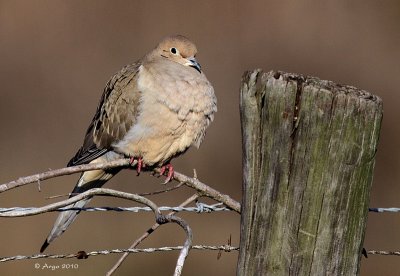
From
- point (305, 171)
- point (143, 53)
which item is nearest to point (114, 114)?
point (305, 171)

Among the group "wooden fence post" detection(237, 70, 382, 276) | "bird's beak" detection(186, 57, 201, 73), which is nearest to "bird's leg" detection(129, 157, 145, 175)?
"bird's beak" detection(186, 57, 201, 73)

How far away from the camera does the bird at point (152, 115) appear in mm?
4695

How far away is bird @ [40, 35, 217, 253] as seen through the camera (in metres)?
A: 4.70

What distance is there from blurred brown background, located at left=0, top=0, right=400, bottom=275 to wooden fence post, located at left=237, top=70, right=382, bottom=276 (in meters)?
4.05

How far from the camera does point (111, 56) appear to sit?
909 centimetres

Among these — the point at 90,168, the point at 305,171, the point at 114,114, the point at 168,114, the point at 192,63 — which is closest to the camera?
the point at 305,171

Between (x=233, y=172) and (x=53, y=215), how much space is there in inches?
67.3

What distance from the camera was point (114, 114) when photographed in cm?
499

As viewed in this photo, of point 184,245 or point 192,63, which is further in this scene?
point 192,63

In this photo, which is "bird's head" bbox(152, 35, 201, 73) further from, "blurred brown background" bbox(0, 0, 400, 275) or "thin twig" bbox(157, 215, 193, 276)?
"thin twig" bbox(157, 215, 193, 276)

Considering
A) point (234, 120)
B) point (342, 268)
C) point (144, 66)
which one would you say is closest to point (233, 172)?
point (234, 120)

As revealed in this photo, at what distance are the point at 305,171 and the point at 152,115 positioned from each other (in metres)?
2.09

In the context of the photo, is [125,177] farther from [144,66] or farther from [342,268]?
[342,268]

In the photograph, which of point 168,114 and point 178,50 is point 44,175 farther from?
point 178,50
